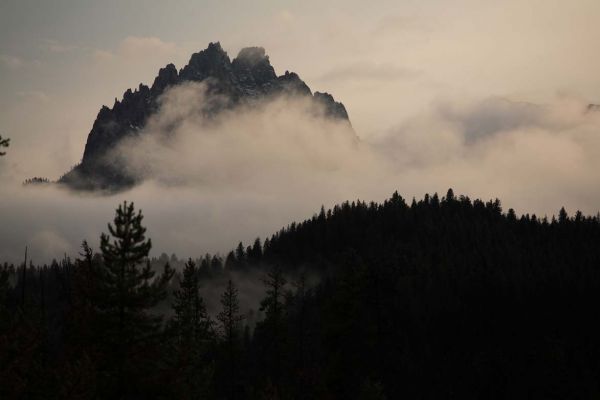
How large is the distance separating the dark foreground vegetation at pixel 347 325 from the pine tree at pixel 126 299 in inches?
2.0

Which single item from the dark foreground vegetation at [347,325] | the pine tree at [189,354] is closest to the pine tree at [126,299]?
the dark foreground vegetation at [347,325]

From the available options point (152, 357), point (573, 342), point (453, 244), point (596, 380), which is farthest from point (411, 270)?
point (152, 357)

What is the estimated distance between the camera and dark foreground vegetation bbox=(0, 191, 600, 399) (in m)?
19.1

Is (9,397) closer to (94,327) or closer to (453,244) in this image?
(94,327)

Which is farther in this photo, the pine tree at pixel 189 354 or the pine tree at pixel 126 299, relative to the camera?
the pine tree at pixel 189 354

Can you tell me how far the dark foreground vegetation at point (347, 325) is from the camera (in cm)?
1914

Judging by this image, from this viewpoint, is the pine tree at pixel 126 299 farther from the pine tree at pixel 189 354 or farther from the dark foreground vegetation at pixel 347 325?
the pine tree at pixel 189 354

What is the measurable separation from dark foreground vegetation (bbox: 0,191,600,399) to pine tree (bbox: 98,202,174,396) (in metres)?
0.05

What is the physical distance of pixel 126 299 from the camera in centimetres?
1900

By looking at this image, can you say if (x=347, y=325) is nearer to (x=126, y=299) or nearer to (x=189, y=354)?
(x=189, y=354)

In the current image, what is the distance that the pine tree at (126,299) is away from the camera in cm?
1894

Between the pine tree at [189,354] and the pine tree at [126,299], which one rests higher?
the pine tree at [126,299]

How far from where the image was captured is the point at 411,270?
145 meters

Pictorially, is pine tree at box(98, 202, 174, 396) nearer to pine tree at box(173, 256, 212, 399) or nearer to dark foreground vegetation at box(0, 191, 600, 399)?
dark foreground vegetation at box(0, 191, 600, 399)
